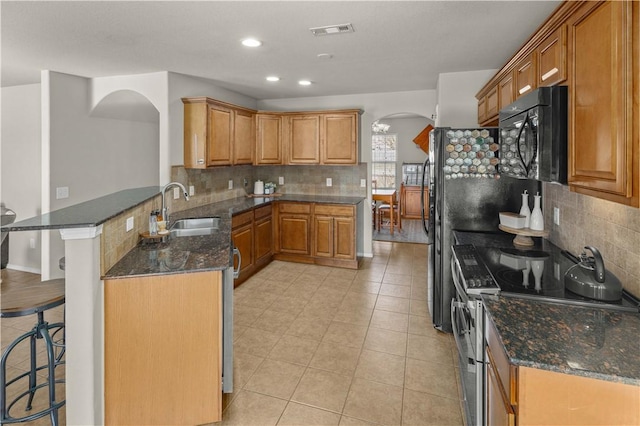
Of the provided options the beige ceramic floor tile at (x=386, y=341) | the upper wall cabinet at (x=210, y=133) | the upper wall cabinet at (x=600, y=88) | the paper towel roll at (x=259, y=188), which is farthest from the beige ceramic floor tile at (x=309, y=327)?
the paper towel roll at (x=259, y=188)

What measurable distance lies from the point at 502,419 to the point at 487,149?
2.19m

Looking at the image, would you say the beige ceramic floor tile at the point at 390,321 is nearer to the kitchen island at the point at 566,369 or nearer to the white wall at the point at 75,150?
the kitchen island at the point at 566,369

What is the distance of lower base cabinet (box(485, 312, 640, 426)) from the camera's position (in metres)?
1.08

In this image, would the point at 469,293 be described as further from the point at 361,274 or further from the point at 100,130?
the point at 100,130

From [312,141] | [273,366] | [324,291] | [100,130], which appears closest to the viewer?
[273,366]

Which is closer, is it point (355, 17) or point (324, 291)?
point (355, 17)

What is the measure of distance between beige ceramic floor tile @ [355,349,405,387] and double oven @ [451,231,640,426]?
436mm

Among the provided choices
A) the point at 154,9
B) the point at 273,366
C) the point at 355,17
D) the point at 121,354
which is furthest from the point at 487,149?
the point at 121,354

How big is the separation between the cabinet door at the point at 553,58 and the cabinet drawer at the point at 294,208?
136 inches

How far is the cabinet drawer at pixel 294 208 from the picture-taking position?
16.8ft

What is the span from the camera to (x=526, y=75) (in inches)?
90.1

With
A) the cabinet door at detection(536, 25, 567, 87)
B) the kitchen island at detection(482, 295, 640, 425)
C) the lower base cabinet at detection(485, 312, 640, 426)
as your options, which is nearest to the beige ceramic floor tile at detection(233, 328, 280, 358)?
the kitchen island at detection(482, 295, 640, 425)

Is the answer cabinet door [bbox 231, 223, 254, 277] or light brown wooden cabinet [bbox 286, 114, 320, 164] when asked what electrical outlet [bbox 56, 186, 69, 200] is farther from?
light brown wooden cabinet [bbox 286, 114, 320, 164]

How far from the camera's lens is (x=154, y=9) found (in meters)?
2.34
